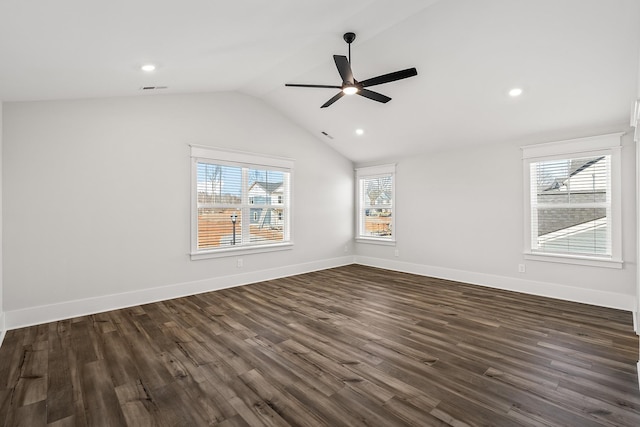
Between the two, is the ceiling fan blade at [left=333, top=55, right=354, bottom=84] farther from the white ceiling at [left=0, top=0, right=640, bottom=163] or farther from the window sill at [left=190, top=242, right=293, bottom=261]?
the window sill at [left=190, top=242, right=293, bottom=261]

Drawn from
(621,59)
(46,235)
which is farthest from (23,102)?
(621,59)

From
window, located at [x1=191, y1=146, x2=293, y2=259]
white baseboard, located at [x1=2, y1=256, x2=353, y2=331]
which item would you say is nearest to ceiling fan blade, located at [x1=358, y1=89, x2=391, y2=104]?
window, located at [x1=191, y1=146, x2=293, y2=259]

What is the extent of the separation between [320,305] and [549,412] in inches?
103

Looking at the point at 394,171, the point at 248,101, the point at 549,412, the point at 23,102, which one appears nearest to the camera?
the point at 549,412

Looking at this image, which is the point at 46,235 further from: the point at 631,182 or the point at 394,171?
the point at 631,182

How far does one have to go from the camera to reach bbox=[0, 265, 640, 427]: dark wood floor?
1.95m

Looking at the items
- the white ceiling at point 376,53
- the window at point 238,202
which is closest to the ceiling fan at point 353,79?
the white ceiling at point 376,53

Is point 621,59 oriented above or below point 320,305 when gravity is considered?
above

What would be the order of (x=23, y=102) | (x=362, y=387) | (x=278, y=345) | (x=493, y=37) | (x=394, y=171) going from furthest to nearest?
1. (x=394, y=171)
2. (x=23, y=102)
3. (x=493, y=37)
4. (x=278, y=345)
5. (x=362, y=387)

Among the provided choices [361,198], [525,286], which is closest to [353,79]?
[525,286]

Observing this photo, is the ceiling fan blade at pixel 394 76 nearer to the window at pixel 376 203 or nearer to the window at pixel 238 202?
the window at pixel 238 202

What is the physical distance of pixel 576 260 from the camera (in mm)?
4285

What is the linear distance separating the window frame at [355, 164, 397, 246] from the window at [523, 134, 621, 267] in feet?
7.72

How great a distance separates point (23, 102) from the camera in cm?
343
